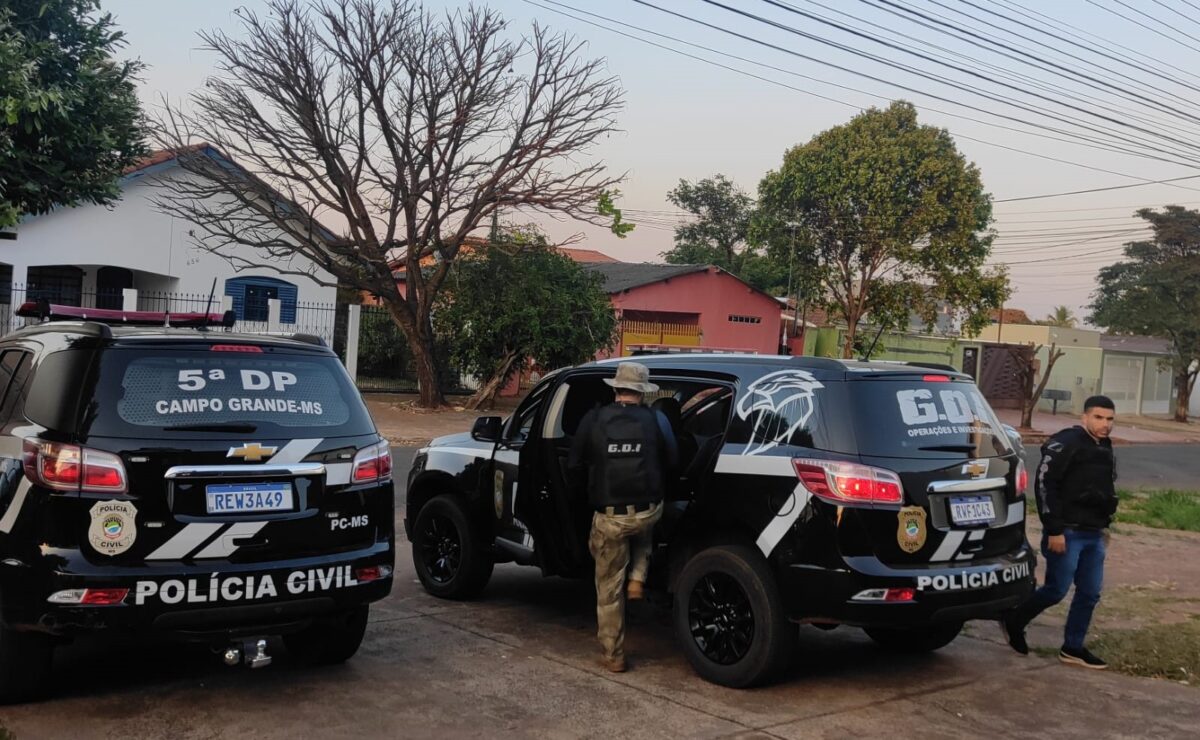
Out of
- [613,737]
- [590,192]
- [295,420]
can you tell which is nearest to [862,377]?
[613,737]

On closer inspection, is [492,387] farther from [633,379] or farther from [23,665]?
[23,665]

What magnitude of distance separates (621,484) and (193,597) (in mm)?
2130

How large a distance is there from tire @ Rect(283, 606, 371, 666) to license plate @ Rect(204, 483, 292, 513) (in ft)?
2.75

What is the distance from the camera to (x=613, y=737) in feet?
15.6

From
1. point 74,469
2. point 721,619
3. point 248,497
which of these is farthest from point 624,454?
point 74,469

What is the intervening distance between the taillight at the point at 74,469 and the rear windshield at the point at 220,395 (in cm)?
12

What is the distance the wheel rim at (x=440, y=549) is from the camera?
7270 millimetres

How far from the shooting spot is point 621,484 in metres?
5.61

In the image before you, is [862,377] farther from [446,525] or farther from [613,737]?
[446,525]

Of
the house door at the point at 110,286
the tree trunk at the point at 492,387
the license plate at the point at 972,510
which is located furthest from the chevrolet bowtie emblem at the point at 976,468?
the house door at the point at 110,286

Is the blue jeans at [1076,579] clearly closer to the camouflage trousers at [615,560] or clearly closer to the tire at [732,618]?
the tire at [732,618]

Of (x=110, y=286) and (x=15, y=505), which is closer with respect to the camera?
(x=15, y=505)

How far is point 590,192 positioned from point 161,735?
19582mm

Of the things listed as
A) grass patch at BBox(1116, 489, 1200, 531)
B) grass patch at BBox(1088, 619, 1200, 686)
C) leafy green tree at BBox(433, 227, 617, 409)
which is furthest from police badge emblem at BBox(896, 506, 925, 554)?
leafy green tree at BBox(433, 227, 617, 409)
